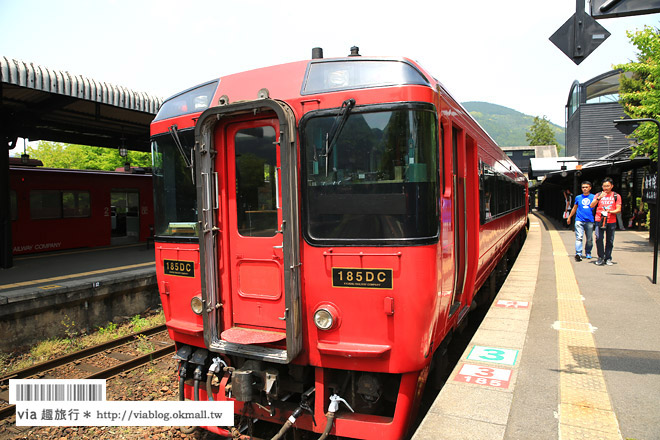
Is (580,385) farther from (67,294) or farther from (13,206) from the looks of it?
(13,206)

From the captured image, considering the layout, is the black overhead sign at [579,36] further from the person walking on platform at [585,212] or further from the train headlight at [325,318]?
the person walking on platform at [585,212]

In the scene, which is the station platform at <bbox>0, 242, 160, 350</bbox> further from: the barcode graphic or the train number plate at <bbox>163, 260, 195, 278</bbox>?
the train number plate at <bbox>163, 260, 195, 278</bbox>

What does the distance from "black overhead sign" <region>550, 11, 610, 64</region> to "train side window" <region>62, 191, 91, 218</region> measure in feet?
45.7

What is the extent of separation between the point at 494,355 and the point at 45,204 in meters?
13.4

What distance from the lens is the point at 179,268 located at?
151 inches

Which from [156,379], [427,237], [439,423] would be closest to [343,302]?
[427,237]

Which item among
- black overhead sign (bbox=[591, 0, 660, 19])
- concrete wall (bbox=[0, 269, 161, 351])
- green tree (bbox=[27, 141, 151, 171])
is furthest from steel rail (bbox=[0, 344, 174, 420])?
green tree (bbox=[27, 141, 151, 171])

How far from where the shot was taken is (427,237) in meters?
3.01

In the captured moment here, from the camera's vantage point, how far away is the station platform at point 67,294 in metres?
7.09

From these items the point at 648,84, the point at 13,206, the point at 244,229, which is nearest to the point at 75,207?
the point at 13,206

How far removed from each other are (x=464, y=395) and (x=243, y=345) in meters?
1.72

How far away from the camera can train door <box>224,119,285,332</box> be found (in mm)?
3418

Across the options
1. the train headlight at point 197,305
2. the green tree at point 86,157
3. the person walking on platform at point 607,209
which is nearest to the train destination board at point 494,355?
the train headlight at point 197,305

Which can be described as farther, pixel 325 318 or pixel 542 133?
pixel 542 133
